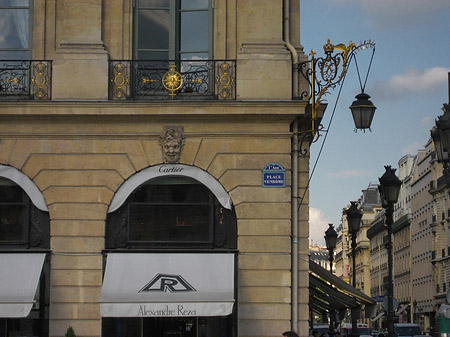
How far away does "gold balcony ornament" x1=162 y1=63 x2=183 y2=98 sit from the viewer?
20.7 m

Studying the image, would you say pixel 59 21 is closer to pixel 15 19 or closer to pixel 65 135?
pixel 15 19

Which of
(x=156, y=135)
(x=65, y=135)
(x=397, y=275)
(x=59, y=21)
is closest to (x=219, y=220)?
(x=156, y=135)

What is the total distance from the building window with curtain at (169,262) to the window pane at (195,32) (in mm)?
2569

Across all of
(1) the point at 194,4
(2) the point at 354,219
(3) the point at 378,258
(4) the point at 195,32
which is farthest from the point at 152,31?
(3) the point at 378,258

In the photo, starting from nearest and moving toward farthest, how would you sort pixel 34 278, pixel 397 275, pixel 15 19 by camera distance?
pixel 34 278, pixel 15 19, pixel 397 275

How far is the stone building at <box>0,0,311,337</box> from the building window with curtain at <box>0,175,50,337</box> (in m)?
0.03

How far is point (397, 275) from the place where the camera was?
13038 cm

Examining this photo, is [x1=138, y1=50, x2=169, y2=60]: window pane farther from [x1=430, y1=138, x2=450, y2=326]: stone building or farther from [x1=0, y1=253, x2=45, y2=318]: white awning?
[x1=430, y1=138, x2=450, y2=326]: stone building

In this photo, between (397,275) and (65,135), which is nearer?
(65,135)

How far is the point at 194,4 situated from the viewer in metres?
21.2

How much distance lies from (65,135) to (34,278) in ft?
8.89

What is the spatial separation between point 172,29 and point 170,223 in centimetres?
372

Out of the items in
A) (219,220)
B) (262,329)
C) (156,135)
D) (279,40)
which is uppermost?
(279,40)

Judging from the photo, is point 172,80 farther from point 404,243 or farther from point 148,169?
point 404,243
